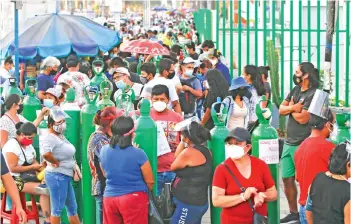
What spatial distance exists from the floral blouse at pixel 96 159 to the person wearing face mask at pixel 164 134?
2.74ft

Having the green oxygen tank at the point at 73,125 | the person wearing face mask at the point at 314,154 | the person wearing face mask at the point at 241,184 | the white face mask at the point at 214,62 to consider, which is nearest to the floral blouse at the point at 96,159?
the green oxygen tank at the point at 73,125

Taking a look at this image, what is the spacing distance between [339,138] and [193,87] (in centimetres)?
639

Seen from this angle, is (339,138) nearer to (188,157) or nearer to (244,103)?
(188,157)

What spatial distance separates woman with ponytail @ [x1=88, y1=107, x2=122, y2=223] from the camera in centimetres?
894

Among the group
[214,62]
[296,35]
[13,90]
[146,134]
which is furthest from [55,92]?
[296,35]

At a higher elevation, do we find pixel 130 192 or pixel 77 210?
pixel 130 192

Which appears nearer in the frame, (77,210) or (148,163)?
(148,163)

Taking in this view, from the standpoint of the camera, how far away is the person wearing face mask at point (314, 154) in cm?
809

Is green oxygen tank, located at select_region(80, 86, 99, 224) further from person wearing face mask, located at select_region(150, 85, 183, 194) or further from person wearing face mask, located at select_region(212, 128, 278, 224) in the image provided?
person wearing face mask, located at select_region(212, 128, 278, 224)

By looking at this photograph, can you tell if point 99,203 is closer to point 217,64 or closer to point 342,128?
point 342,128

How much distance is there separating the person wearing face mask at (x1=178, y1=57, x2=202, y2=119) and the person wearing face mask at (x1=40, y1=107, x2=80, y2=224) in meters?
4.42

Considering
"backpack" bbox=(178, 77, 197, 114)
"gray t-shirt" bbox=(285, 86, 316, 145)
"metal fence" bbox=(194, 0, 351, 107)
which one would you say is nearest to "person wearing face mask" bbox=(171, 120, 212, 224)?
"gray t-shirt" bbox=(285, 86, 316, 145)

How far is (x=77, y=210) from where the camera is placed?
10.7 metres

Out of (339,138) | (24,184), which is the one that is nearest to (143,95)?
(24,184)
